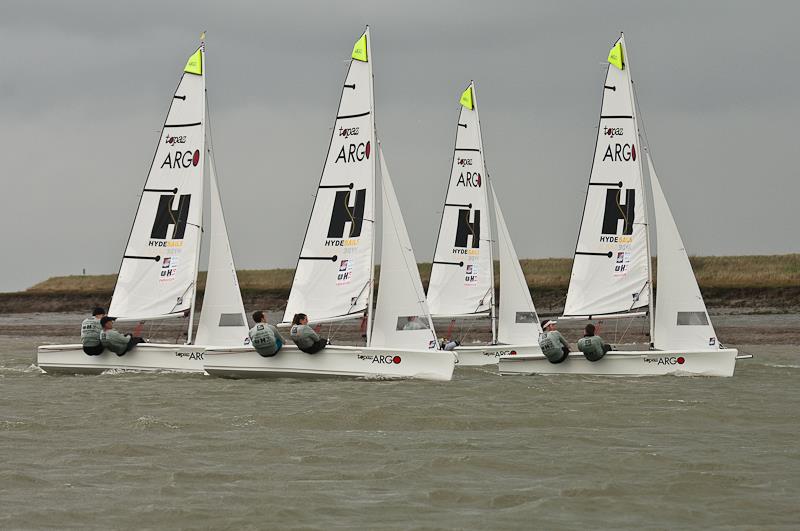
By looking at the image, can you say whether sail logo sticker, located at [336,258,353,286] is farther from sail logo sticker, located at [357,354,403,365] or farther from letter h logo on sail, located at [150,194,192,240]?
letter h logo on sail, located at [150,194,192,240]

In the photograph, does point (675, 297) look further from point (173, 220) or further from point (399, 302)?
point (173, 220)

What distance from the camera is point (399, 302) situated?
2306cm

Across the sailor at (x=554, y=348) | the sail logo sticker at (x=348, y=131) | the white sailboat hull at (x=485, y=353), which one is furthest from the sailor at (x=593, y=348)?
the sail logo sticker at (x=348, y=131)

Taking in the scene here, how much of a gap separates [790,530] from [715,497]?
136 centimetres

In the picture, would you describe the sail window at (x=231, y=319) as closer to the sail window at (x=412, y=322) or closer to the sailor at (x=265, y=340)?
the sailor at (x=265, y=340)

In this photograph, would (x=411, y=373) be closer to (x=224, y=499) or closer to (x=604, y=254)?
(x=604, y=254)

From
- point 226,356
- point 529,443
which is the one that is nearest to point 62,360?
point 226,356

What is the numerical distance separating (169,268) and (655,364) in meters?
9.66

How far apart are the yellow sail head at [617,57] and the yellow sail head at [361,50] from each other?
5.29m

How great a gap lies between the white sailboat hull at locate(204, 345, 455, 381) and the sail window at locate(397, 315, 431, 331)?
0.81 meters

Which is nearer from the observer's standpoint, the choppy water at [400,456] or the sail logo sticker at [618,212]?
the choppy water at [400,456]

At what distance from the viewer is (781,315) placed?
136 ft

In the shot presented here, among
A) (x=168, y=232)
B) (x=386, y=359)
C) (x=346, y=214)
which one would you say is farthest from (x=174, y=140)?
(x=386, y=359)

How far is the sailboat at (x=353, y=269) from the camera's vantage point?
74.2 feet
